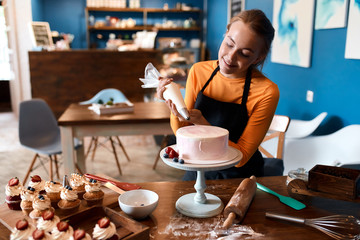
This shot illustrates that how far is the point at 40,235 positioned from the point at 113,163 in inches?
126

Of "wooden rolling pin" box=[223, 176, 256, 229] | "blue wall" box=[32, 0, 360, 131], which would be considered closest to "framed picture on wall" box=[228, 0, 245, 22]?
"blue wall" box=[32, 0, 360, 131]

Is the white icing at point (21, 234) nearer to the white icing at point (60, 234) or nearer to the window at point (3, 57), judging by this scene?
the white icing at point (60, 234)

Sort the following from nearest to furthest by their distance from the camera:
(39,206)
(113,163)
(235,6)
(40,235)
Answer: (40,235)
(39,206)
(113,163)
(235,6)

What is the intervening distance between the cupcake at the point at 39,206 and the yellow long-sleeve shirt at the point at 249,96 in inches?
24.3

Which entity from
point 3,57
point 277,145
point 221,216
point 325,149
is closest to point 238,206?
point 221,216

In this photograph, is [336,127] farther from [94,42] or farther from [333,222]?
[94,42]

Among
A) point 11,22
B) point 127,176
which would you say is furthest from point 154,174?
point 11,22

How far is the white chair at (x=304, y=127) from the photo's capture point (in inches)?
112

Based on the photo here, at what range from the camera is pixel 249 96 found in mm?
1475

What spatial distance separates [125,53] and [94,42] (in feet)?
11.5

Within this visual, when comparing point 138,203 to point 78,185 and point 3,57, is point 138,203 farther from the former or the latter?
point 3,57

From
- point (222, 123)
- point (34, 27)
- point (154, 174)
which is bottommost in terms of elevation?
point (154, 174)

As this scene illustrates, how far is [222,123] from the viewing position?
1527mm

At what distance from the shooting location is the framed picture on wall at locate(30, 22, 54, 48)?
545cm
